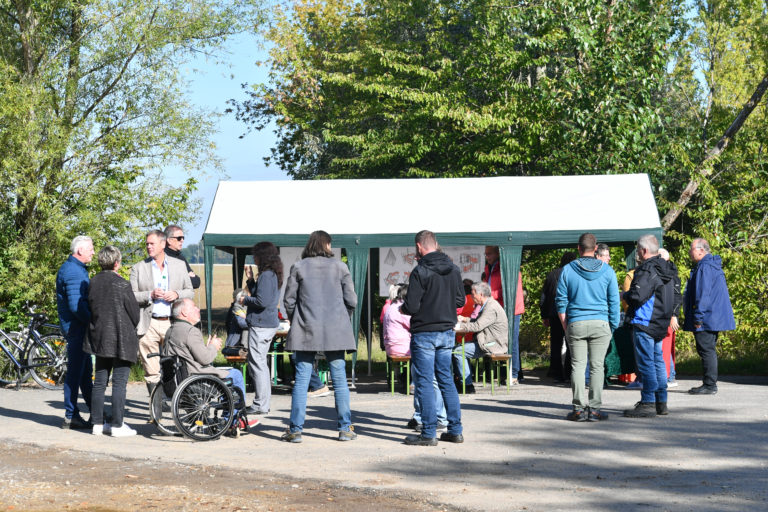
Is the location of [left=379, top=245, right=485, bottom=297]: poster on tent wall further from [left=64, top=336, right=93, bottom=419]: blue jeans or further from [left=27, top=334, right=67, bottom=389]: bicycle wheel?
[left=64, top=336, right=93, bottom=419]: blue jeans

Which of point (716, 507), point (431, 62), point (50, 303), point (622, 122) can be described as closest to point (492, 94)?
point (431, 62)

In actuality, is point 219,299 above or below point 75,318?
above

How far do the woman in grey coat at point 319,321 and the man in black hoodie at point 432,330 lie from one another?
1.93ft

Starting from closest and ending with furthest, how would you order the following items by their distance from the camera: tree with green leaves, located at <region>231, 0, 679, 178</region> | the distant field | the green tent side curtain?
the green tent side curtain < tree with green leaves, located at <region>231, 0, 679, 178</region> < the distant field

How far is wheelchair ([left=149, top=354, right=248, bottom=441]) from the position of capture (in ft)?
25.2

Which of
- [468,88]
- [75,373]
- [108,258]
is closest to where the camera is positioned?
[108,258]

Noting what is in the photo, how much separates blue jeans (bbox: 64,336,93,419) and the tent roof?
346 cm

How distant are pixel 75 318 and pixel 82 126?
6.63 metres

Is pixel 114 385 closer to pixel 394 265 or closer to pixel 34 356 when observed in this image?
pixel 34 356

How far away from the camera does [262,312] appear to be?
8898 millimetres

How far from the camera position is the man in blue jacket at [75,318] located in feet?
27.2

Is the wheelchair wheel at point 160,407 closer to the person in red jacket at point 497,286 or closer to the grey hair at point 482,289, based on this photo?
the grey hair at point 482,289

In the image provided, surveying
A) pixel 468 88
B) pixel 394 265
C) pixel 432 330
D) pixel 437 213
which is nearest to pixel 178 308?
pixel 432 330

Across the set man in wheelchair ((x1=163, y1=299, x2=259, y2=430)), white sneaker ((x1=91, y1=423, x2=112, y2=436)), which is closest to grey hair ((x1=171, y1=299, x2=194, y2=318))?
man in wheelchair ((x1=163, y1=299, x2=259, y2=430))
